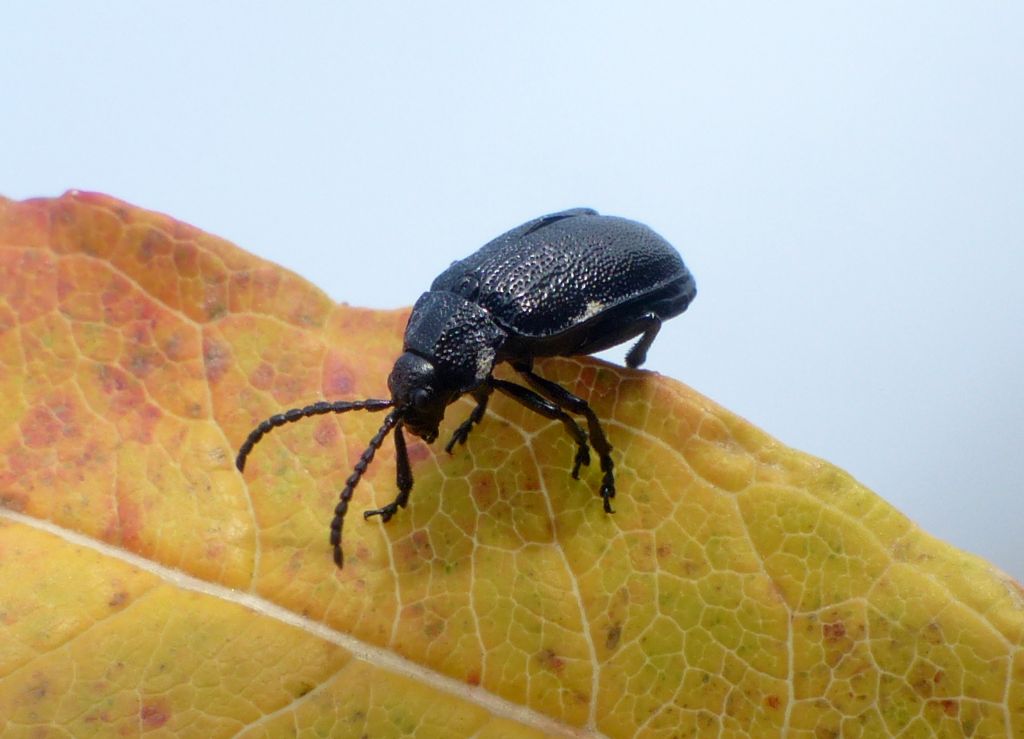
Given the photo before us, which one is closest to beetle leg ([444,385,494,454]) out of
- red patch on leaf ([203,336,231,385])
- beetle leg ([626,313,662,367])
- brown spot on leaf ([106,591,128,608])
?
red patch on leaf ([203,336,231,385])

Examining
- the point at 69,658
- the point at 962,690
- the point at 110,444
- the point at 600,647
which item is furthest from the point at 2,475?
the point at 962,690

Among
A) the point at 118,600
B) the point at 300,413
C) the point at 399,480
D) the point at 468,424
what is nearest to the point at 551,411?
the point at 468,424

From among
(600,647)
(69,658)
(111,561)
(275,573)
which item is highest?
(600,647)

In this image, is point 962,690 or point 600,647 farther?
point 600,647

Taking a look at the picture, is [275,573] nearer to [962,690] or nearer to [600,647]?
[600,647]

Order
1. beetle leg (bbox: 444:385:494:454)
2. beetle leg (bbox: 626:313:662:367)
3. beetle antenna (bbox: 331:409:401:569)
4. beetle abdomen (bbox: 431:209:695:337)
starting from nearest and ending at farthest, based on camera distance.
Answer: beetle antenna (bbox: 331:409:401:569)
beetle leg (bbox: 444:385:494:454)
beetle abdomen (bbox: 431:209:695:337)
beetle leg (bbox: 626:313:662:367)

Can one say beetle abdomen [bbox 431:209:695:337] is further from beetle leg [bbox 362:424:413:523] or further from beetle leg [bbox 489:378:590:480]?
beetle leg [bbox 362:424:413:523]

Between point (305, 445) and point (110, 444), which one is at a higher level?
point (305, 445)
